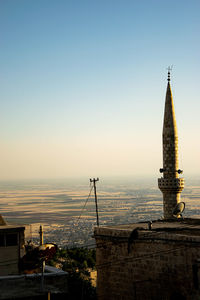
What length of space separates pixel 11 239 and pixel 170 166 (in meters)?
18.9

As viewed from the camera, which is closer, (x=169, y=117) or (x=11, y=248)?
(x=11, y=248)

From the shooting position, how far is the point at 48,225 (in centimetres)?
12144

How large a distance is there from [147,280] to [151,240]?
2032mm

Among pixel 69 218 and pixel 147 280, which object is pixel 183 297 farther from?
pixel 69 218

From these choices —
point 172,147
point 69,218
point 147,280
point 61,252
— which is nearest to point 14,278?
point 147,280

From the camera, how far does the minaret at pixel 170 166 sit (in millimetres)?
35812

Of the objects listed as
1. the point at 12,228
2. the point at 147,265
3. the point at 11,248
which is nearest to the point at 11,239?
the point at 11,248

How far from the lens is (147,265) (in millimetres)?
21156

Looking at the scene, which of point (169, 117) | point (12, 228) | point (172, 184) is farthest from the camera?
point (169, 117)

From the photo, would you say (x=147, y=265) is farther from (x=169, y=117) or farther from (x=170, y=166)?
(x=169, y=117)

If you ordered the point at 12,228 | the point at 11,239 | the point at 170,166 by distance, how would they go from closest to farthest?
the point at 12,228 → the point at 11,239 → the point at 170,166

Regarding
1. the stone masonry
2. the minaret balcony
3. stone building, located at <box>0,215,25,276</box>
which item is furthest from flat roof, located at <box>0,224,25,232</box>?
the minaret balcony

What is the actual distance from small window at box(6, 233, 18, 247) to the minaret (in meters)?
17.3

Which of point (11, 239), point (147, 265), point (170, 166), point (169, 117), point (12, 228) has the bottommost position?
point (147, 265)
